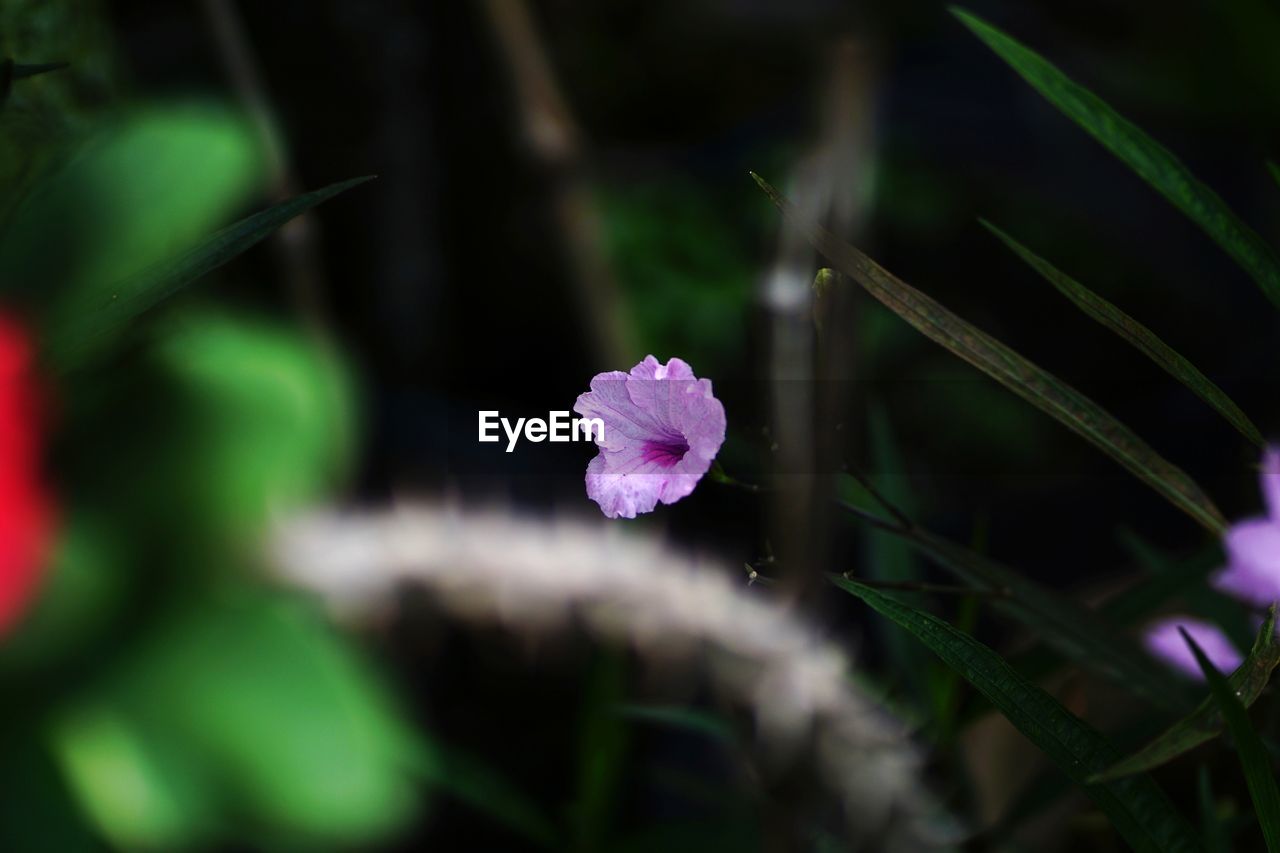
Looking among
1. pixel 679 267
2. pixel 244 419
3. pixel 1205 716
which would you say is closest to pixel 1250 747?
pixel 1205 716

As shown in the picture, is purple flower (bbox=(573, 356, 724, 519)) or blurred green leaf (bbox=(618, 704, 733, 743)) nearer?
purple flower (bbox=(573, 356, 724, 519))

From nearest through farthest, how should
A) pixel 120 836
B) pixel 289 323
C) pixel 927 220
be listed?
1. pixel 120 836
2. pixel 289 323
3. pixel 927 220

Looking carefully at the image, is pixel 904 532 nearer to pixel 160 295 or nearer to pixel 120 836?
pixel 160 295

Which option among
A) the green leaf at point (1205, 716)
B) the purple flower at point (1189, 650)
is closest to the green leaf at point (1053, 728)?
the green leaf at point (1205, 716)

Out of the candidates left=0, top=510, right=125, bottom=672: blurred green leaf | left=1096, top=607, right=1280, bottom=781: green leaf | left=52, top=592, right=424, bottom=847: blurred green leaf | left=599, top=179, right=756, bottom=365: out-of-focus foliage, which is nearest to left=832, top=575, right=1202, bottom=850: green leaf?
left=1096, top=607, right=1280, bottom=781: green leaf

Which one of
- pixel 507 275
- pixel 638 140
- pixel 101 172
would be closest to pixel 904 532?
pixel 101 172

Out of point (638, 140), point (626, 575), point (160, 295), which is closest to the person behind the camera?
point (160, 295)

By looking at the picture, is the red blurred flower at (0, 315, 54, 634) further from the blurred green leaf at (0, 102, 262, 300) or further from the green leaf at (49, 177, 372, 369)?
the green leaf at (49, 177, 372, 369)

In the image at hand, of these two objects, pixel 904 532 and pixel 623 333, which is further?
pixel 623 333
